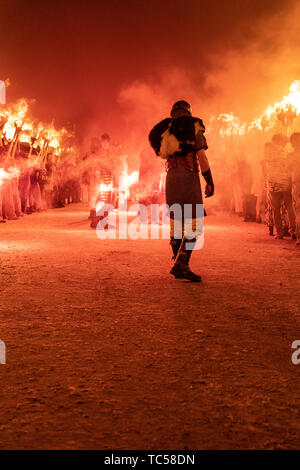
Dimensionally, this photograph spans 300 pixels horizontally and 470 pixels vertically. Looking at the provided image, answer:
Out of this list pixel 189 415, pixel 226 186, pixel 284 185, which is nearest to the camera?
pixel 189 415

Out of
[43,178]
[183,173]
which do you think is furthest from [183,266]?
[43,178]

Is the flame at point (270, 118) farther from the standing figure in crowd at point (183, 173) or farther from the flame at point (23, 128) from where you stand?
the flame at point (23, 128)

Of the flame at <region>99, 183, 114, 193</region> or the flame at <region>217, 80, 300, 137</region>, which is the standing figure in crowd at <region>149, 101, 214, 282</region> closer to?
the flame at <region>99, 183, 114, 193</region>

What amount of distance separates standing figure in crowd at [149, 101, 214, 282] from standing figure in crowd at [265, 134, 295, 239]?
4.64 meters

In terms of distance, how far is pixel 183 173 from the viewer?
16.5 feet

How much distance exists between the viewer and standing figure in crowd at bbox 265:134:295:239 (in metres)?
9.12

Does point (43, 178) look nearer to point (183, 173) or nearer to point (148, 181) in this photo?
point (148, 181)

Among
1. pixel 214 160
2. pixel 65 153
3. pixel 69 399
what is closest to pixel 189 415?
pixel 69 399

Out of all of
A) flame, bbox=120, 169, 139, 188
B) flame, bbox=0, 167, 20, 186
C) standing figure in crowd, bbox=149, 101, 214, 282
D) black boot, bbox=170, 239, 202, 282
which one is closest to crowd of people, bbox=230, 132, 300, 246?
standing figure in crowd, bbox=149, 101, 214, 282

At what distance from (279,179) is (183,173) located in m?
4.80

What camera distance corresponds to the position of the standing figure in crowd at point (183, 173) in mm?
4887

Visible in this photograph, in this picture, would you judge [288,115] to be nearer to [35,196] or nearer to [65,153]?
[35,196]

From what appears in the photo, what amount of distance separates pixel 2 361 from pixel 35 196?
69.7 feet

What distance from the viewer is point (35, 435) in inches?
65.6
